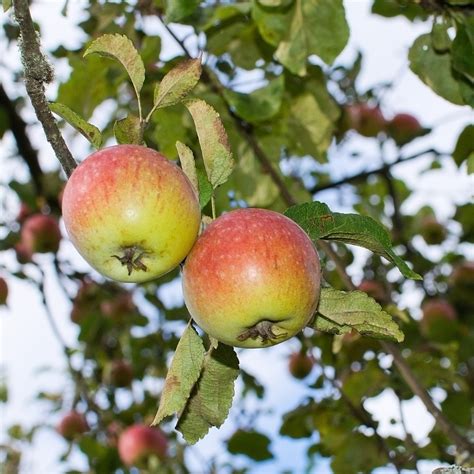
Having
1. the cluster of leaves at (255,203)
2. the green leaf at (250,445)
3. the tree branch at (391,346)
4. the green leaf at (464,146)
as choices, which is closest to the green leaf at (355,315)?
the cluster of leaves at (255,203)

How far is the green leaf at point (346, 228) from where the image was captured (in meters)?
1.04

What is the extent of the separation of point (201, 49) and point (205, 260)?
1.17 metres

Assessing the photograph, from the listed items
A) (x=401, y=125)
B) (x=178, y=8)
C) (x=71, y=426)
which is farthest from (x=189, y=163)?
(x=401, y=125)

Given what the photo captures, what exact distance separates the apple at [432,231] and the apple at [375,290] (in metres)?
0.84

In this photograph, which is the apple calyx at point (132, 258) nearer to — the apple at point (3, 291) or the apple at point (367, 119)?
the apple at point (3, 291)

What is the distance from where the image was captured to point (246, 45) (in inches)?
84.8

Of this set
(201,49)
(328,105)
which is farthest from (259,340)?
(328,105)

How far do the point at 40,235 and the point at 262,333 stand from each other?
233 cm

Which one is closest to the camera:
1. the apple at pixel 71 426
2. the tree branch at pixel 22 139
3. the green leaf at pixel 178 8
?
the green leaf at pixel 178 8

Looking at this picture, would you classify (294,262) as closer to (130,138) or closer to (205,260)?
(205,260)

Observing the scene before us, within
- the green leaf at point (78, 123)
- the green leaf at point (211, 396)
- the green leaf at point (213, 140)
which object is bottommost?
the green leaf at point (211, 396)

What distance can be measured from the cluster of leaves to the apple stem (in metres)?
0.08

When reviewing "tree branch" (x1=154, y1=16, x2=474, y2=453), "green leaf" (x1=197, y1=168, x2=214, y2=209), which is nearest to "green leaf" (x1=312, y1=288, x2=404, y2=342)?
"green leaf" (x1=197, y1=168, x2=214, y2=209)

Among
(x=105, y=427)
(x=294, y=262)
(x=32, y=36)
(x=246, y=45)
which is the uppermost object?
(x=32, y=36)
